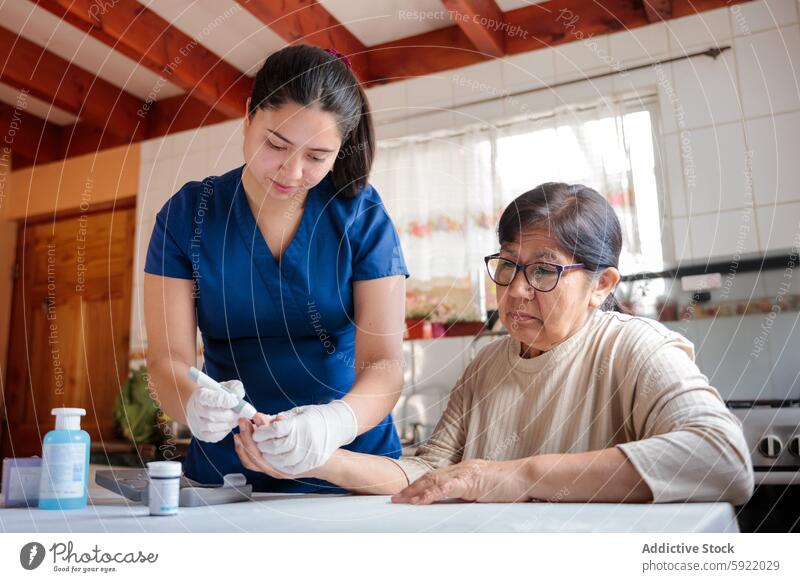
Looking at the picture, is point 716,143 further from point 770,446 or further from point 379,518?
point 379,518

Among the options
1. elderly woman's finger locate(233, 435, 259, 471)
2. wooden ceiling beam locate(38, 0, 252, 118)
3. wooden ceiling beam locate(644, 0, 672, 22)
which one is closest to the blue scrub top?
elderly woman's finger locate(233, 435, 259, 471)

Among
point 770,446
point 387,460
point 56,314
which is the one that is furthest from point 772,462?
point 56,314

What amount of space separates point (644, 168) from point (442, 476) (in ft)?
2.16

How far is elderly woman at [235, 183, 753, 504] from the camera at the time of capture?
683 mm

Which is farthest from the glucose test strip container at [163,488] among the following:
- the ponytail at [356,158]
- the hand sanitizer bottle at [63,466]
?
the ponytail at [356,158]

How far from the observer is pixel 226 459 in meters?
0.93

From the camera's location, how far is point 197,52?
1459 millimetres

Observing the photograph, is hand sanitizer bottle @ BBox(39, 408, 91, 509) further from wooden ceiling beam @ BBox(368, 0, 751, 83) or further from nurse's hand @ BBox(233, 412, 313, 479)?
wooden ceiling beam @ BBox(368, 0, 751, 83)

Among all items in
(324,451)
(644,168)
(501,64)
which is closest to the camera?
(324,451)

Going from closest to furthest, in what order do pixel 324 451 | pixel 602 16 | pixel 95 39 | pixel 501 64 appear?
pixel 324 451
pixel 602 16
pixel 501 64
pixel 95 39

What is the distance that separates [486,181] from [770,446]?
2.38 feet

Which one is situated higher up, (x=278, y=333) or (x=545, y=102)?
(x=545, y=102)
